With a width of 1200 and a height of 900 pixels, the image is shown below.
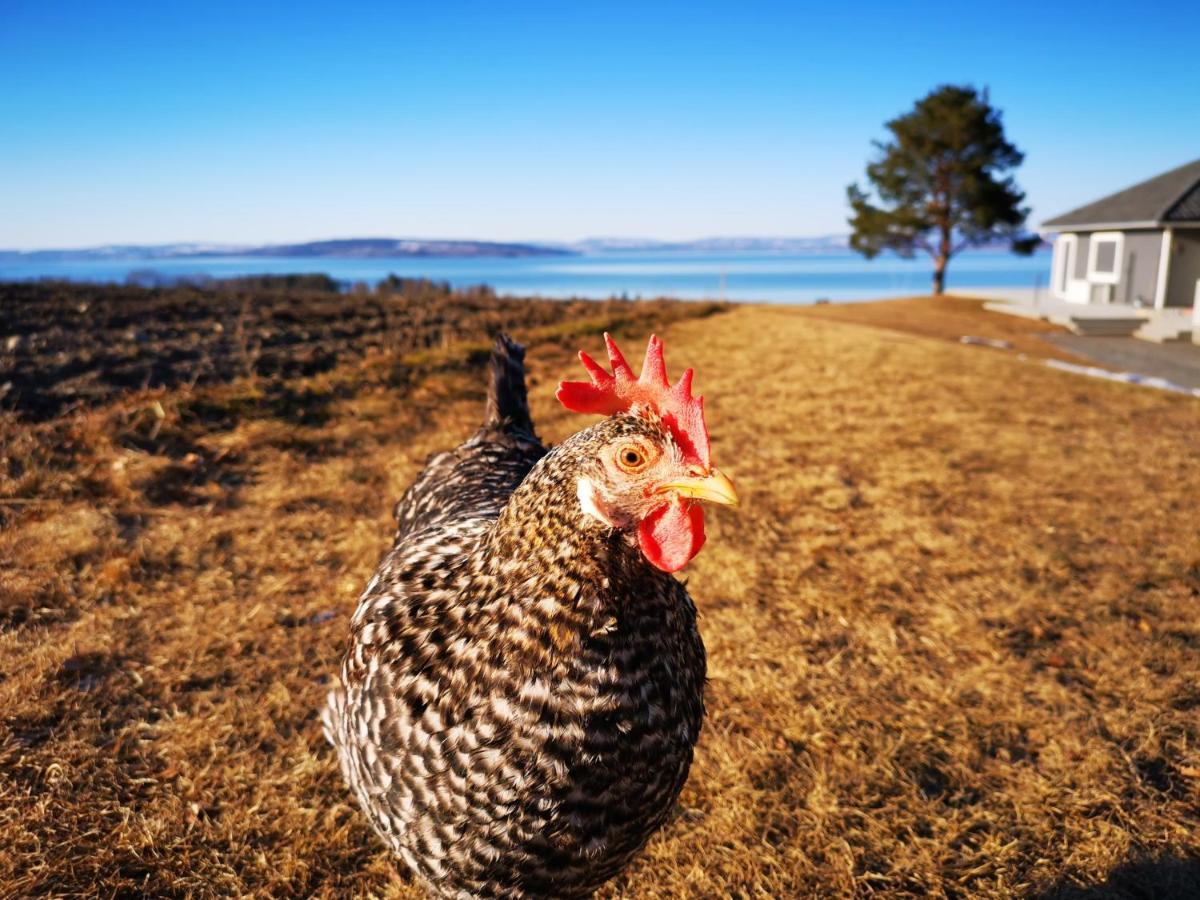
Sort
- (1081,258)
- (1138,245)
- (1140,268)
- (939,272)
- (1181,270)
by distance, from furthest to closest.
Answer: (939,272), (1081,258), (1138,245), (1140,268), (1181,270)

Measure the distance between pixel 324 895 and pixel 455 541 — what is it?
1.60 m

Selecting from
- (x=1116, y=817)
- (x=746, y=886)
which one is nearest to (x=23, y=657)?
(x=746, y=886)

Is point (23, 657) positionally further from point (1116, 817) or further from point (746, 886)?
point (1116, 817)

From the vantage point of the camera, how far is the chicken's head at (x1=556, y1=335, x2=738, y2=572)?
1.85m

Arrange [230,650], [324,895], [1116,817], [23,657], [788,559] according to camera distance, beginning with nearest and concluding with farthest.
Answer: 1. [324,895]
2. [1116,817]
3. [23,657]
4. [230,650]
5. [788,559]

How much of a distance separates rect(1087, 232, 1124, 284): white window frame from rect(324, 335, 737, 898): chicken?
Result: 103 ft

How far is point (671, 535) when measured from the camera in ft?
6.23

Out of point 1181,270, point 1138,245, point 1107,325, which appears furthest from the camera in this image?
point 1138,245

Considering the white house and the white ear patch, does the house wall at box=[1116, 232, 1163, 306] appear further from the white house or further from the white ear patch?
the white ear patch

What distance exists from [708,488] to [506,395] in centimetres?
231

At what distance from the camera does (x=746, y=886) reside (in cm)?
295

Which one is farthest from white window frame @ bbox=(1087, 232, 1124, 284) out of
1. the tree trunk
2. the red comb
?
the red comb

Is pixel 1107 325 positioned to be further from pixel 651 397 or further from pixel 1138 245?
pixel 651 397

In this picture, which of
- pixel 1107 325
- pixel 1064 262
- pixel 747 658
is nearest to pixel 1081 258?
pixel 1064 262
